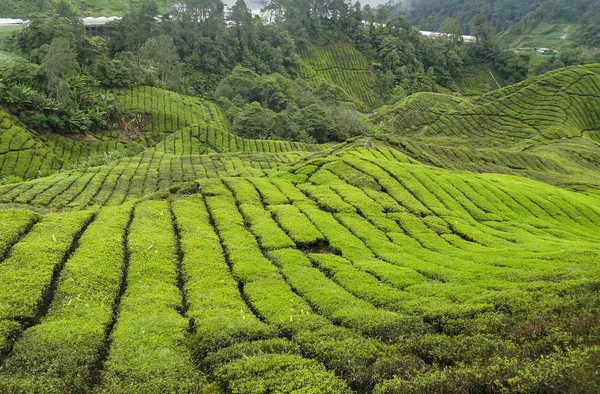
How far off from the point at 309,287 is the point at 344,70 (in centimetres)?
12190

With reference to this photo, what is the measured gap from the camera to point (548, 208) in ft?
97.6

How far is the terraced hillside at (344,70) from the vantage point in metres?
121

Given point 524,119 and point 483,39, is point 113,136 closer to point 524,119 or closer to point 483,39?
point 524,119

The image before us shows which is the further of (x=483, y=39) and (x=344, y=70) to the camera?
(x=483, y=39)

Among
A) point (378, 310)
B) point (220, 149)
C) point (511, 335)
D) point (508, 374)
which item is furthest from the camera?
point (220, 149)

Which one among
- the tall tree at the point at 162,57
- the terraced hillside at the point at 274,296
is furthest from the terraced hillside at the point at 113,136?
the terraced hillside at the point at 274,296

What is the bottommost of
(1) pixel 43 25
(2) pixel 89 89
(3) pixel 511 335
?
(3) pixel 511 335

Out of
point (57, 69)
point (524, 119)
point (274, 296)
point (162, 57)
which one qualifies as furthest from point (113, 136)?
point (524, 119)

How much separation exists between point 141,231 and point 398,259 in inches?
465

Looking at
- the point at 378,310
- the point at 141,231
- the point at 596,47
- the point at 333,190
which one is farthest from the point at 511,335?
the point at 596,47

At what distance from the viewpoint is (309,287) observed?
49.0 ft

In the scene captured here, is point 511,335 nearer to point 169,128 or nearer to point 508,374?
point 508,374

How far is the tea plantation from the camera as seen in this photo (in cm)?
989

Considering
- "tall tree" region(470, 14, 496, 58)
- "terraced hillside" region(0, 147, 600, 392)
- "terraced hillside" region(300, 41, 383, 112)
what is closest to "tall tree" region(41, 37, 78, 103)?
"terraced hillside" region(0, 147, 600, 392)
